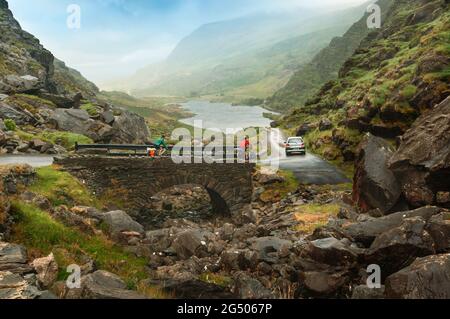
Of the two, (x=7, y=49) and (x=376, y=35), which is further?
(x=376, y=35)

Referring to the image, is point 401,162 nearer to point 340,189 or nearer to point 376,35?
point 340,189

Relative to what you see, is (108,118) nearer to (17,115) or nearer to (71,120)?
(71,120)

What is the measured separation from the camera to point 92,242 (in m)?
17.4

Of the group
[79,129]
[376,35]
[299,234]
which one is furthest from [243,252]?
[376,35]

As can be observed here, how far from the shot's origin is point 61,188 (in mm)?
25062

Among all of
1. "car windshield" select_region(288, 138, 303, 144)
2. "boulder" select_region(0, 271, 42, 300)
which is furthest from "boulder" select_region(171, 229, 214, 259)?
"car windshield" select_region(288, 138, 303, 144)

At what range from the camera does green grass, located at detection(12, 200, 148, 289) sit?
14180mm

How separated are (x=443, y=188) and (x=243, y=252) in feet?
28.4

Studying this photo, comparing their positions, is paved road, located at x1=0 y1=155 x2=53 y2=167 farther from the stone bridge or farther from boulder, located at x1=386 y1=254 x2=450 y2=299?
boulder, located at x1=386 y1=254 x2=450 y2=299

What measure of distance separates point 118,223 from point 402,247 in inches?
597

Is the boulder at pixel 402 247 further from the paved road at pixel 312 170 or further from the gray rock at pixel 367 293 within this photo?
the paved road at pixel 312 170

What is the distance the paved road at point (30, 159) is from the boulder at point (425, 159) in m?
22.4

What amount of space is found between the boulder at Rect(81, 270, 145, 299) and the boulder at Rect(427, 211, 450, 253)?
8.79m

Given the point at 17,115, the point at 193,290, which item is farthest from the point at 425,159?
the point at 17,115
